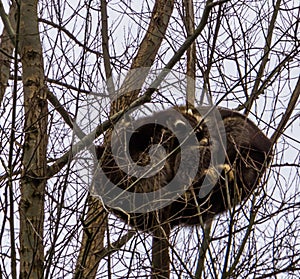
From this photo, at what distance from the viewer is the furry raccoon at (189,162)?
4.93 m

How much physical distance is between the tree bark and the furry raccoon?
43 cm

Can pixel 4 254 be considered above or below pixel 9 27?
below

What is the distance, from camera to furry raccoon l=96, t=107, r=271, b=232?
4.93 metres

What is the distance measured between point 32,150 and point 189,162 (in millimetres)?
1966

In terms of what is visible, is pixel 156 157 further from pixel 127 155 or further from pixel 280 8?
pixel 280 8

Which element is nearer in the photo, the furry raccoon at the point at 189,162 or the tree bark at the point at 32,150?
the tree bark at the point at 32,150

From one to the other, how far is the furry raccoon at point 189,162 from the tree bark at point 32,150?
1.42ft

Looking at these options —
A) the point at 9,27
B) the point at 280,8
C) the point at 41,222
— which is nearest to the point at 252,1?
the point at 280,8

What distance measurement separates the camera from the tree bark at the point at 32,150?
4.53 meters

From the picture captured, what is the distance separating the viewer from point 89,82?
5.40 meters

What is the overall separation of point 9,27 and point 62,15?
0.45m

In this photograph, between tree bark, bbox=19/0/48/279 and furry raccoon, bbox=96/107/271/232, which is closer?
tree bark, bbox=19/0/48/279

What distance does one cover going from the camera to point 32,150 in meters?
4.88

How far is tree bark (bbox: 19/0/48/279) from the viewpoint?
4531 millimetres
